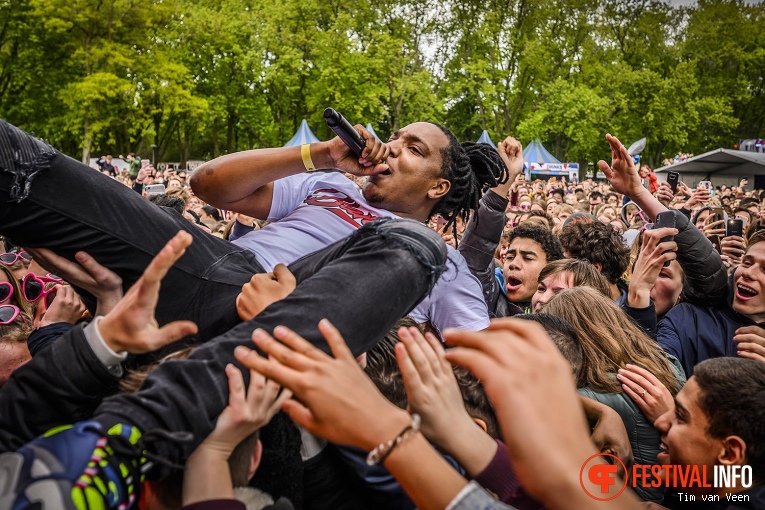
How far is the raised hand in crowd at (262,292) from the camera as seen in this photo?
2.03 m

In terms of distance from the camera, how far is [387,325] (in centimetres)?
184

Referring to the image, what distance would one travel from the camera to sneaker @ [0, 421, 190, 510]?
123cm

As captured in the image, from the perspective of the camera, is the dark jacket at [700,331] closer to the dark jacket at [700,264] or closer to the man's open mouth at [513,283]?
the dark jacket at [700,264]

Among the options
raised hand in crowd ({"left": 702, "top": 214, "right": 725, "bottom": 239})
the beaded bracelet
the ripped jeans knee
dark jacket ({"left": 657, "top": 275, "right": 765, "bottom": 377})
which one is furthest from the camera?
raised hand in crowd ({"left": 702, "top": 214, "right": 725, "bottom": 239})

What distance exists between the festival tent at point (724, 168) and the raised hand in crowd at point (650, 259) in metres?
21.7

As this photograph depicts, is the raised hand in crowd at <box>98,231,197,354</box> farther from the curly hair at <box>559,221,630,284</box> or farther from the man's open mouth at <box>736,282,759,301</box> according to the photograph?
the curly hair at <box>559,221,630,284</box>

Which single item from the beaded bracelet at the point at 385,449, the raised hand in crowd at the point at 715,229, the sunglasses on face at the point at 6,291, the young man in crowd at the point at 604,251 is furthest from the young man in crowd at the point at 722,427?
the raised hand in crowd at the point at 715,229

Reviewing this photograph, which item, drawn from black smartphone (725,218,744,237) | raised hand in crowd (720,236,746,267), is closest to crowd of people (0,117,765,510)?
raised hand in crowd (720,236,746,267)

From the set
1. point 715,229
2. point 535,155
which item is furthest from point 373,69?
point 715,229

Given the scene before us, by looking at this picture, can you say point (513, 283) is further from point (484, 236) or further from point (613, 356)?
point (613, 356)

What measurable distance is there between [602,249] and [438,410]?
3.42 m

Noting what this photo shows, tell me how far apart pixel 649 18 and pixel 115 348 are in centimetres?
3781

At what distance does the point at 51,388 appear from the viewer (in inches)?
59.5

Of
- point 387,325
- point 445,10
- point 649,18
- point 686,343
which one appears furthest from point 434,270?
point 649,18
